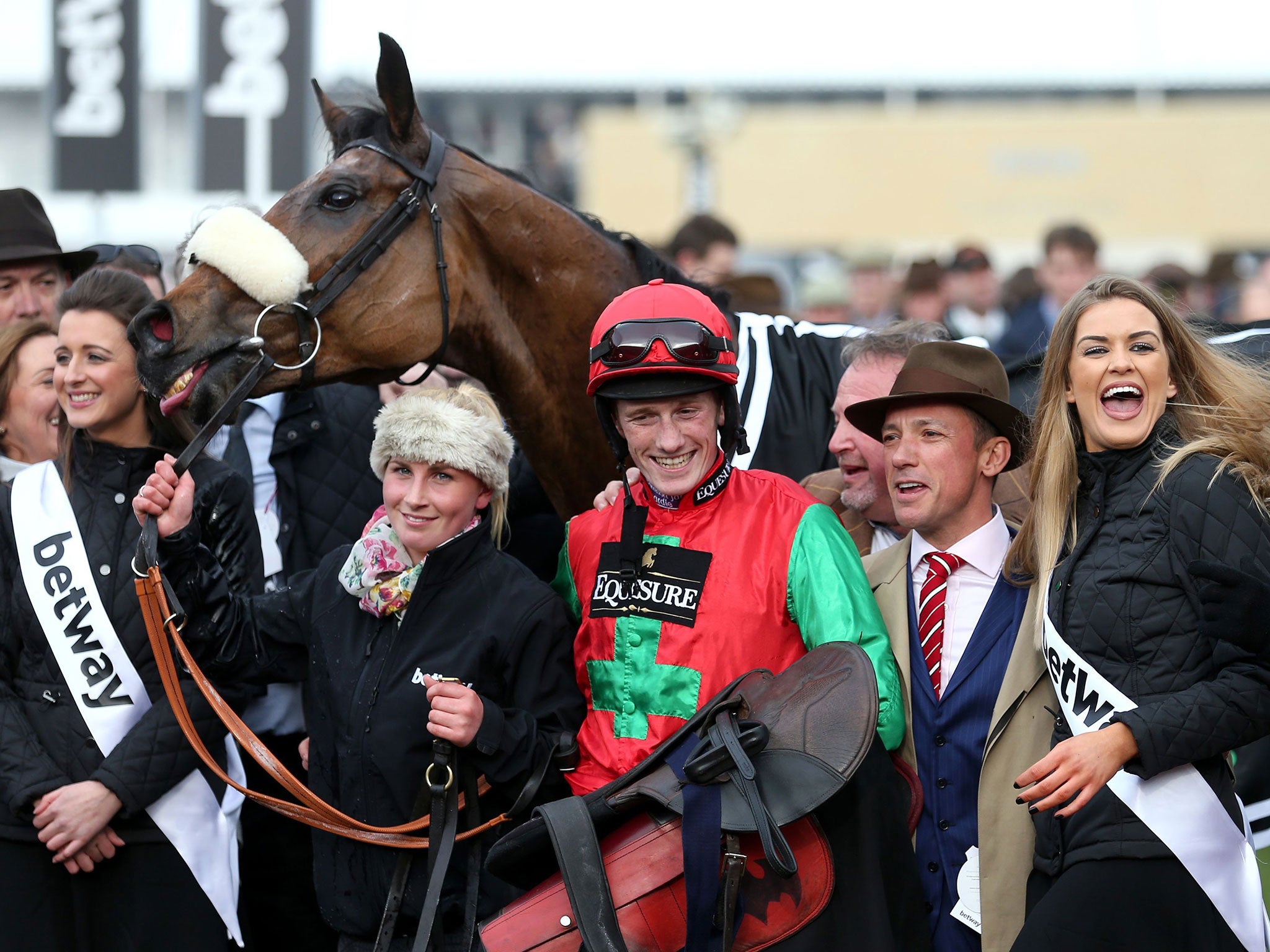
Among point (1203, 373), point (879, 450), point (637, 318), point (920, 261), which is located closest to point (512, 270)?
point (637, 318)

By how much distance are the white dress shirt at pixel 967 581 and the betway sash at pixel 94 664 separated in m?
1.85

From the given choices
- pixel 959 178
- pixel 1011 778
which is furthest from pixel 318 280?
pixel 959 178

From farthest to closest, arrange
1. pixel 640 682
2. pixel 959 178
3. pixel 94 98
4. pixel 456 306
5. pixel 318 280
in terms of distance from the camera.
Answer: pixel 959 178 → pixel 94 98 → pixel 456 306 → pixel 318 280 → pixel 640 682

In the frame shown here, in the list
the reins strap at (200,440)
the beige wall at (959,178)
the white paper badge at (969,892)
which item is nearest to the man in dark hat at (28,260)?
the reins strap at (200,440)

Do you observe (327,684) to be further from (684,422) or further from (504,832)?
(684,422)

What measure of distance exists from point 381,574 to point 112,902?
1.09m

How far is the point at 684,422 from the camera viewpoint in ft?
9.57

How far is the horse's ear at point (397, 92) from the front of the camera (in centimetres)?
329

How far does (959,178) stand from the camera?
983 inches

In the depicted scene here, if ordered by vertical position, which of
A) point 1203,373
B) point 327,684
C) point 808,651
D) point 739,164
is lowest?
point 327,684

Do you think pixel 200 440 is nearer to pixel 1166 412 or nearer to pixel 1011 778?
pixel 1011 778

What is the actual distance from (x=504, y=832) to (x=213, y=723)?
33.4 inches

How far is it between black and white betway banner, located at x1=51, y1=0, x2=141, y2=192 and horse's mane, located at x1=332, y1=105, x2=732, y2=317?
424cm

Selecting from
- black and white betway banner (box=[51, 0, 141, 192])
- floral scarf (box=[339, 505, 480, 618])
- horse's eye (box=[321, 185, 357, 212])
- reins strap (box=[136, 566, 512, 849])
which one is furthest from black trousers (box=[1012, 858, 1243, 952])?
black and white betway banner (box=[51, 0, 141, 192])
